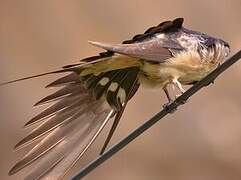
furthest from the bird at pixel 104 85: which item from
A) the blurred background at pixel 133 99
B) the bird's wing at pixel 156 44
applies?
the blurred background at pixel 133 99

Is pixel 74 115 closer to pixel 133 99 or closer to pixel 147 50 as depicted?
pixel 147 50

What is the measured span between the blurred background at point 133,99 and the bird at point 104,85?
2.85 m

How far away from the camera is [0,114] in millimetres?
5398

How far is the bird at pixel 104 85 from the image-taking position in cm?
238

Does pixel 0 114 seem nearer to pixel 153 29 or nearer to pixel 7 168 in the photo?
pixel 7 168

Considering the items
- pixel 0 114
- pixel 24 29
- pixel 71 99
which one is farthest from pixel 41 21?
pixel 71 99

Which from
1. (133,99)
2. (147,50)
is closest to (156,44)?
(147,50)

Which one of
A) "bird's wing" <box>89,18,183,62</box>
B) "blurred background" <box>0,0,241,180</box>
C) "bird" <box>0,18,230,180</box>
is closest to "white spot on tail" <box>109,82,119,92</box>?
"bird" <box>0,18,230,180</box>

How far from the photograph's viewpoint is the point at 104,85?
2.56 meters

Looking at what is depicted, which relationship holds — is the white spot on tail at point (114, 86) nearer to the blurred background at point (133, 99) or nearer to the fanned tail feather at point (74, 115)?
the fanned tail feather at point (74, 115)

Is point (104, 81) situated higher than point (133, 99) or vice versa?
point (104, 81)

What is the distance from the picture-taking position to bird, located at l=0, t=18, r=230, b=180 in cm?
238

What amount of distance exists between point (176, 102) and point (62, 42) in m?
3.54

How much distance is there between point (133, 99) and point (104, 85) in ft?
10.5
